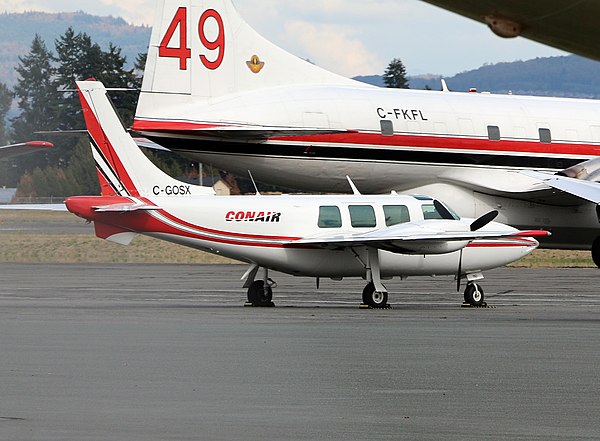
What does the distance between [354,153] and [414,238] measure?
8.72 meters

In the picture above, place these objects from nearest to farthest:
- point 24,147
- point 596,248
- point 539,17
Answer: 1. point 539,17
2. point 596,248
3. point 24,147

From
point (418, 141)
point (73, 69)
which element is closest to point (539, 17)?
point (418, 141)

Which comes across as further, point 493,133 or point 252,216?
point 493,133

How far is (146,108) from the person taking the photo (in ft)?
101

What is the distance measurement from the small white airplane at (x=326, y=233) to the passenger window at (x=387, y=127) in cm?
690

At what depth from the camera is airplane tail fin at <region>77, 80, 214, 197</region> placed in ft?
87.3

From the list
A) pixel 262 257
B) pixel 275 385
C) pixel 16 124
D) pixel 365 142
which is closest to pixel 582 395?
pixel 275 385

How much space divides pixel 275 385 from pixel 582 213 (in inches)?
877

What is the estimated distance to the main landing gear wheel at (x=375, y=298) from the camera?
896 inches

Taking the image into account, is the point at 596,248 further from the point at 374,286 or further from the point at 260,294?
the point at 260,294

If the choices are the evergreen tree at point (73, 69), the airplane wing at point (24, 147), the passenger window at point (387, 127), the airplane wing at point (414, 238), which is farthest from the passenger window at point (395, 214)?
the evergreen tree at point (73, 69)

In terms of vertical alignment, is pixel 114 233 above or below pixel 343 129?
below

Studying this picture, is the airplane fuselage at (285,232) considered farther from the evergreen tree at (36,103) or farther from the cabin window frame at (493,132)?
the evergreen tree at (36,103)

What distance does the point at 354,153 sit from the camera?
31.2 metres
